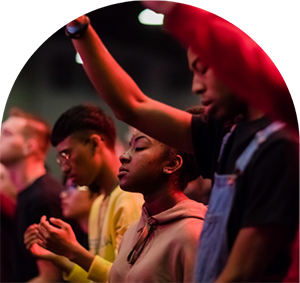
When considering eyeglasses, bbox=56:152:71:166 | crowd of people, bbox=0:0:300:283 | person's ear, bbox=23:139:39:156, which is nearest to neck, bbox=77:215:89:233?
crowd of people, bbox=0:0:300:283

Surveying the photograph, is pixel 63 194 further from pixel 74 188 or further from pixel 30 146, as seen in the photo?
pixel 30 146

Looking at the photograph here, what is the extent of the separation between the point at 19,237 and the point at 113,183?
40 centimetres

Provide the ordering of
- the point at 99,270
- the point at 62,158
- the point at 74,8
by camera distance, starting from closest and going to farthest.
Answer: the point at 99,270, the point at 62,158, the point at 74,8

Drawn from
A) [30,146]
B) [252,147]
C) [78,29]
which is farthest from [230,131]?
[30,146]

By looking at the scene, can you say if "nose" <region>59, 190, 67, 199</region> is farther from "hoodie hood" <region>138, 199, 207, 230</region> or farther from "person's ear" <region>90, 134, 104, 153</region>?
"hoodie hood" <region>138, 199, 207, 230</region>

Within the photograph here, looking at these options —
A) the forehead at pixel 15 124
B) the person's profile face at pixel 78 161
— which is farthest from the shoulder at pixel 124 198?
the forehead at pixel 15 124

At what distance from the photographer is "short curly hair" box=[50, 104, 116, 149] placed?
1.79 metres

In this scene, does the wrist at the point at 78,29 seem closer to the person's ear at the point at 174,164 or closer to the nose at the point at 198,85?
the nose at the point at 198,85

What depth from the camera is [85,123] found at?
1810 millimetres

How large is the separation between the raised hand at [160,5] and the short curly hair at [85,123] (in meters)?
0.39

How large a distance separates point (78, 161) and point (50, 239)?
0.96ft

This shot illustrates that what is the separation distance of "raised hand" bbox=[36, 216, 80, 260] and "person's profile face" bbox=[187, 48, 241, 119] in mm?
661

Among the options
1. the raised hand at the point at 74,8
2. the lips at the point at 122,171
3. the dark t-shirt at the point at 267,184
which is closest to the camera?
the dark t-shirt at the point at 267,184

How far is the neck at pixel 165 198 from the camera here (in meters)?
Result: 1.63
